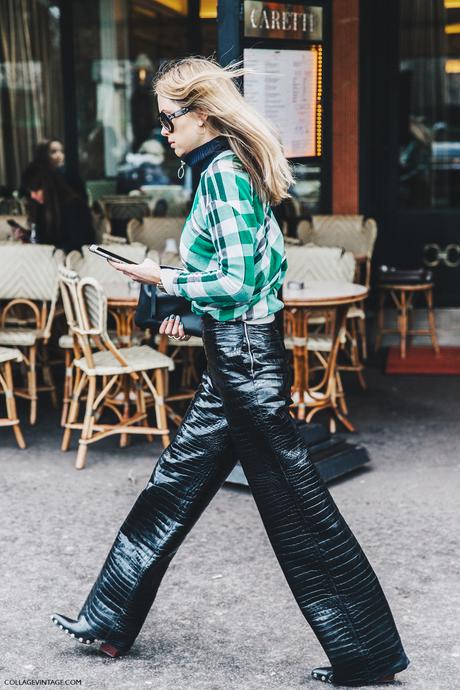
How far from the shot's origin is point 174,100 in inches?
132

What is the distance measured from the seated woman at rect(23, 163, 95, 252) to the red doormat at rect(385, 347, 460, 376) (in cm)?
262

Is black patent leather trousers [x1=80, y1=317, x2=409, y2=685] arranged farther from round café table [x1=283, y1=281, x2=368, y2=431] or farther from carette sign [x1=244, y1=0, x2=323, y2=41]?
round café table [x1=283, y1=281, x2=368, y2=431]

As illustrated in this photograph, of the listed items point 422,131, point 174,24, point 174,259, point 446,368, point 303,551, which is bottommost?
point 446,368

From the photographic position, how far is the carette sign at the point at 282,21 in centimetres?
544

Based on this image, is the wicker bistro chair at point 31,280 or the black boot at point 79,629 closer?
the black boot at point 79,629

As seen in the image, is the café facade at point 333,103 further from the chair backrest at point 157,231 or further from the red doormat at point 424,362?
the chair backrest at point 157,231

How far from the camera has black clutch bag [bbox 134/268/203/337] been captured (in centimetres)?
355

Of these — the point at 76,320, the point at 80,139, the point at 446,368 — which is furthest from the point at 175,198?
the point at 76,320

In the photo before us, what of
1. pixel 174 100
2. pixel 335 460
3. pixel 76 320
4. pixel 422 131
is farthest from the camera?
pixel 422 131

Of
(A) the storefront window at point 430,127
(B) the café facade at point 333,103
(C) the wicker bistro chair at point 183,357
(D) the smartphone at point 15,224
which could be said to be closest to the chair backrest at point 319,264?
(C) the wicker bistro chair at point 183,357

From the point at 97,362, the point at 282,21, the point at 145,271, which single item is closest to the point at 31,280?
the point at 97,362

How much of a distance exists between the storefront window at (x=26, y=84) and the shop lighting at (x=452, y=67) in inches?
159

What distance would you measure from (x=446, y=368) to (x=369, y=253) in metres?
1.14

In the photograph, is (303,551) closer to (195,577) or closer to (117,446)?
(195,577)
